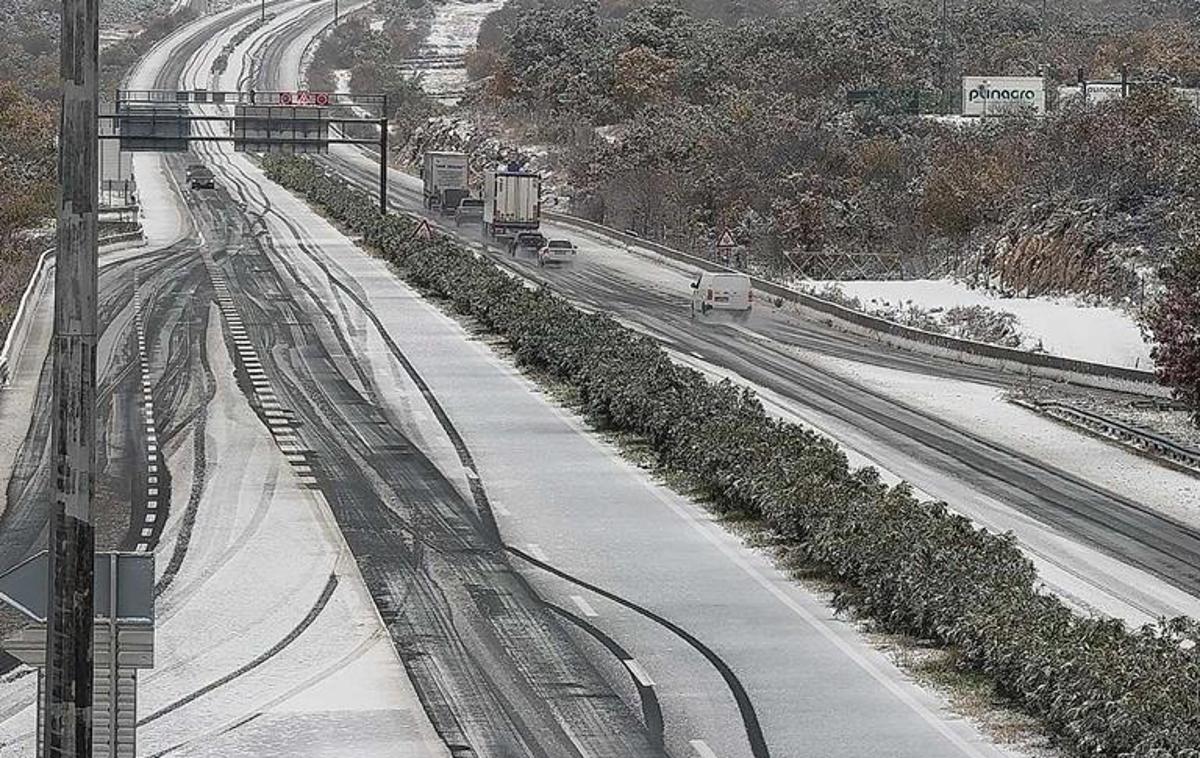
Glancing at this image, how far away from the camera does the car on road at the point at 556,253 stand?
249ft

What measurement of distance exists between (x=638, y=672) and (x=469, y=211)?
74.3 meters

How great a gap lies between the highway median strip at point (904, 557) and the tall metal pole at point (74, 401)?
8.84 meters

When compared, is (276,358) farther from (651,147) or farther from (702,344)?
(651,147)

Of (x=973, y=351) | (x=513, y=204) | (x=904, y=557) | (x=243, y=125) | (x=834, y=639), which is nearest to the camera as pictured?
(x=834, y=639)

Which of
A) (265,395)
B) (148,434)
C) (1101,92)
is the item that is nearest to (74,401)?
(148,434)

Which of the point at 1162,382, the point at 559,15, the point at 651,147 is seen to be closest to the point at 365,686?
the point at 1162,382

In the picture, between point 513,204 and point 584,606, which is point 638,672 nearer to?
point 584,606

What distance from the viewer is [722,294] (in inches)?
2393

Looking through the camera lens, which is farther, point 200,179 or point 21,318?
point 200,179

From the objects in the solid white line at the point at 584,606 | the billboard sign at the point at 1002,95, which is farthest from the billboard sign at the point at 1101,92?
the solid white line at the point at 584,606

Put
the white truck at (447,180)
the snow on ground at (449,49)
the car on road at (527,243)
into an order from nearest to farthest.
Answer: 1. the car on road at (527,243)
2. the white truck at (447,180)
3. the snow on ground at (449,49)

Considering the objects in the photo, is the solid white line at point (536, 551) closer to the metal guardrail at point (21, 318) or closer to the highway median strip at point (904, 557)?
Result: the highway median strip at point (904, 557)

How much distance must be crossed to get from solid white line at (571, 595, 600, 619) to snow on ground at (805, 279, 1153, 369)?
2791cm

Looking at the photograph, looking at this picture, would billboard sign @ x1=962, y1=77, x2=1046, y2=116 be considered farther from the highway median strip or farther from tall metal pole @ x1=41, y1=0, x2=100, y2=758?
tall metal pole @ x1=41, y1=0, x2=100, y2=758
